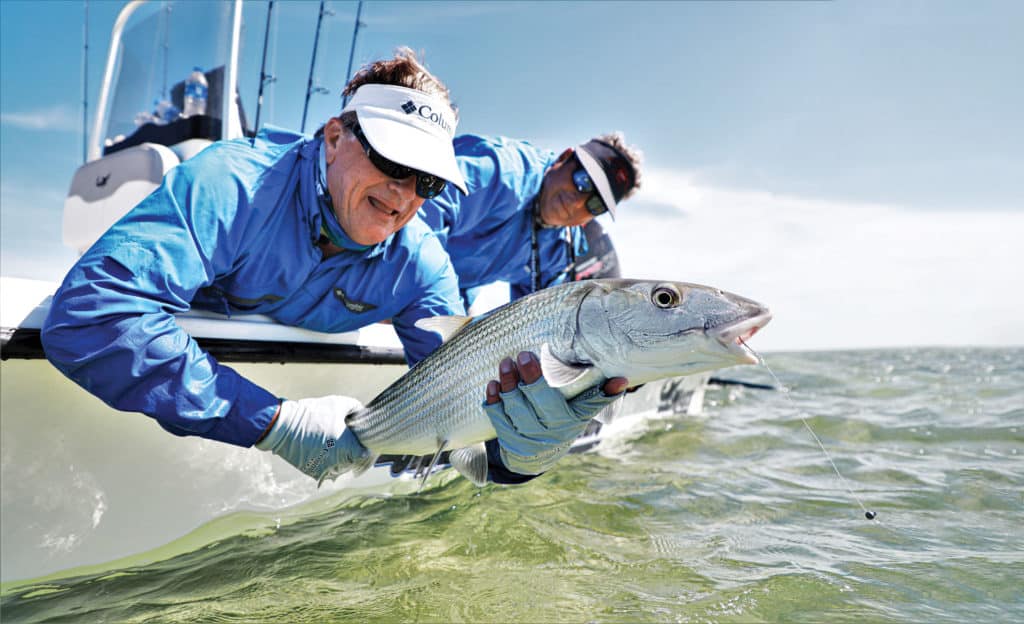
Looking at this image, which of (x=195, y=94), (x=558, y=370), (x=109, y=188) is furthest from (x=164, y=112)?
(x=558, y=370)

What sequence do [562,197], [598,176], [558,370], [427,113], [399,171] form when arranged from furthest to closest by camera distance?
[562,197] → [598,176] → [427,113] → [399,171] → [558,370]

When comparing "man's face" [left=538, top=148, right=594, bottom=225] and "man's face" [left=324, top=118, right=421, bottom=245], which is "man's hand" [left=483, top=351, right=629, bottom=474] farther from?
"man's face" [left=538, top=148, right=594, bottom=225]

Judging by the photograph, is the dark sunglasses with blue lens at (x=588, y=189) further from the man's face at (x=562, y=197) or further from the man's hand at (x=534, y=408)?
the man's hand at (x=534, y=408)

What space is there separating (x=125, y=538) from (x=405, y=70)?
2622mm

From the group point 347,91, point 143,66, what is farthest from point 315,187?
point 143,66

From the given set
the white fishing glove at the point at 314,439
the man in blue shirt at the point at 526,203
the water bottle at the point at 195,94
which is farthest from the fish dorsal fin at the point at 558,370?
the water bottle at the point at 195,94

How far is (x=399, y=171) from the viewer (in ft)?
9.18

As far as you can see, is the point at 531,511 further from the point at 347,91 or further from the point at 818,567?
the point at 347,91

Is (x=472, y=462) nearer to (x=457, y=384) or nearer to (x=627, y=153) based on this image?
(x=457, y=384)

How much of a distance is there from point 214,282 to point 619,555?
7.74ft

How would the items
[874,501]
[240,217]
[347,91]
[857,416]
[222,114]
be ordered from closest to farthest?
[240,217] < [347,91] < [874,501] < [222,114] < [857,416]

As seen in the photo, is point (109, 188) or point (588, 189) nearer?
point (109, 188)

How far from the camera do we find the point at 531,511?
3.74 m

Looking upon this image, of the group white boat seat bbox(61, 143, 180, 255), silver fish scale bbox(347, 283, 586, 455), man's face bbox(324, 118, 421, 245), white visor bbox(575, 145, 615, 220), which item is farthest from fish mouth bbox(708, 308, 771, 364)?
white boat seat bbox(61, 143, 180, 255)
